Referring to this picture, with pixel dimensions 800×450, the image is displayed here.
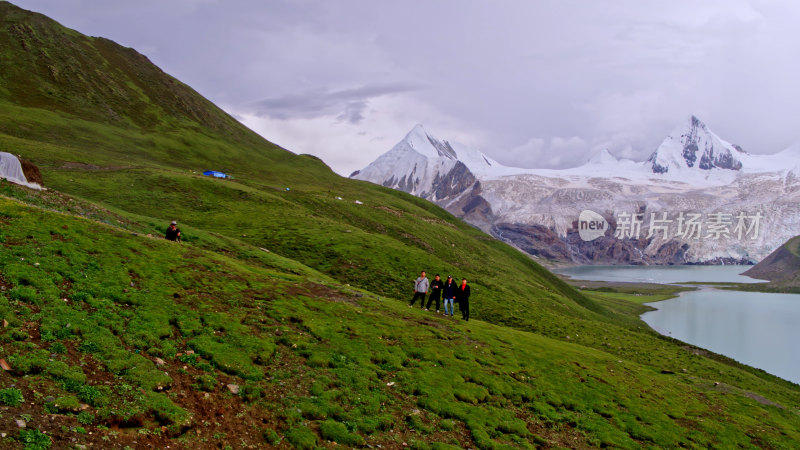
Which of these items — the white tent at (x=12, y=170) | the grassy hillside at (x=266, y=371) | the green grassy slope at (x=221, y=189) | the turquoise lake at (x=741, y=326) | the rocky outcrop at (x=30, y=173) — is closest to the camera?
the grassy hillside at (x=266, y=371)

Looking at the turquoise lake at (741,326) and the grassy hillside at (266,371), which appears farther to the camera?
the turquoise lake at (741,326)

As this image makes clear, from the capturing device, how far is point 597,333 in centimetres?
5259

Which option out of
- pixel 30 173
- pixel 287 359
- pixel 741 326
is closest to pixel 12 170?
pixel 30 173

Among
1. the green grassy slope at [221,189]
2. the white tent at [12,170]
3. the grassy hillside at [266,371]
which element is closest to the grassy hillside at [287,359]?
the grassy hillside at [266,371]

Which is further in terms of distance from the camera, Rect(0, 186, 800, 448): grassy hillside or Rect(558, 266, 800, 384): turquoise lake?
Rect(558, 266, 800, 384): turquoise lake

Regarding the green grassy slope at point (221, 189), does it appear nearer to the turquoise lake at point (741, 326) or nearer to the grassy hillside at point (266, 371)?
the grassy hillside at point (266, 371)

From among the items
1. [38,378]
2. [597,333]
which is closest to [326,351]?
[38,378]

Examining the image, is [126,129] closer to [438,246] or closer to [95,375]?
[438,246]

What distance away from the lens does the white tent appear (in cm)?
3572

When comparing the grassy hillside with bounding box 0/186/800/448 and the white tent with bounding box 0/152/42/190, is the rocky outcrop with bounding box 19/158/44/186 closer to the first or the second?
the white tent with bounding box 0/152/42/190

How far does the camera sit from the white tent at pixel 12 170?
35.7 m

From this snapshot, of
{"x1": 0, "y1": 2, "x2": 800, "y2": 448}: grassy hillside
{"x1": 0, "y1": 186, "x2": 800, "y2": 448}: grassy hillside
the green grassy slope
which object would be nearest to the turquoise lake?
the green grassy slope

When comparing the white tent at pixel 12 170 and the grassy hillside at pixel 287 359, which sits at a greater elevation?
the white tent at pixel 12 170

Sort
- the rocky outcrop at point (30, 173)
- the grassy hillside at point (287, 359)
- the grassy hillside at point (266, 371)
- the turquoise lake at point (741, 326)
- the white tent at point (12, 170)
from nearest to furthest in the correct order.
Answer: the grassy hillside at point (266, 371), the grassy hillside at point (287, 359), the white tent at point (12, 170), the rocky outcrop at point (30, 173), the turquoise lake at point (741, 326)
